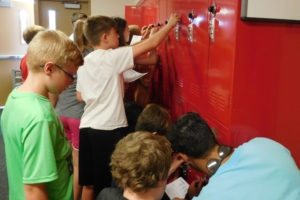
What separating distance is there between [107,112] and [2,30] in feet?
17.3

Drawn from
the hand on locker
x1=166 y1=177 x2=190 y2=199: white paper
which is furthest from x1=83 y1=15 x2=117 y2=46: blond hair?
x1=166 y1=177 x2=190 y2=199: white paper

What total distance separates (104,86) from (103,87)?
0.4 inches

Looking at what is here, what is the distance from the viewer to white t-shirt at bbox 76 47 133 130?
6.06ft

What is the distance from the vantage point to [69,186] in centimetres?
133

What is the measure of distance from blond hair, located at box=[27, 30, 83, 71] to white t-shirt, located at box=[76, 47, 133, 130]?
0.65m

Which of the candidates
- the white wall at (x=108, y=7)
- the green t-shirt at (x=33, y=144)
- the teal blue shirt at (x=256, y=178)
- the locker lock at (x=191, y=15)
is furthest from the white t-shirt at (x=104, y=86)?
the white wall at (x=108, y=7)

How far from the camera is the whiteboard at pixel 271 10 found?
4.35ft

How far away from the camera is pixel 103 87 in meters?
1.91

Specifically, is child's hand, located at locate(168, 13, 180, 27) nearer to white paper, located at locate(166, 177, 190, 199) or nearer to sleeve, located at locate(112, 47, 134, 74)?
sleeve, located at locate(112, 47, 134, 74)

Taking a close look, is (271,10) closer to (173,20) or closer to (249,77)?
(249,77)

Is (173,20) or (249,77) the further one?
(173,20)

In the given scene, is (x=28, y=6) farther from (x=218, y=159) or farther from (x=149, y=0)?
(x=218, y=159)

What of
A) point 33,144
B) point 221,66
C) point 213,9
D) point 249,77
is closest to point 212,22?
point 213,9

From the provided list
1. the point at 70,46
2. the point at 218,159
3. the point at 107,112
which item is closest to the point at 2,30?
the point at 107,112
